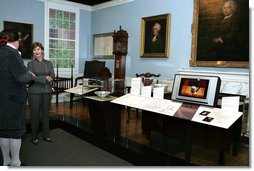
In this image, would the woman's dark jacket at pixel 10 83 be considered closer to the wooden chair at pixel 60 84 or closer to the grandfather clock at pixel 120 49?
the wooden chair at pixel 60 84

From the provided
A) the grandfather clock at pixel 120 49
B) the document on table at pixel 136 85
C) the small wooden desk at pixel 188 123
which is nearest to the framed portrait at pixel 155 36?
the grandfather clock at pixel 120 49

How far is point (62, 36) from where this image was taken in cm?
645

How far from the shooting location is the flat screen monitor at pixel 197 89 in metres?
2.22

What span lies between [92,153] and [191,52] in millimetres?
2752

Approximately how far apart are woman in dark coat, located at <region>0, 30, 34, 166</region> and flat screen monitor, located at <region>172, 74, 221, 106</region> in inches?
58.1

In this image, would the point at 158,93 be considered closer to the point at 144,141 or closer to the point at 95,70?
the point at 144,141

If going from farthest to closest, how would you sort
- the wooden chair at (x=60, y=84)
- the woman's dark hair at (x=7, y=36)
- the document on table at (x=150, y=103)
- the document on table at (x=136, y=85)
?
the wooden chair at (x=60, y=84), the document on table at (x=136, y=85), the document on table at (x=150, y=103), the woman's dark hair at (x=7, y=36)

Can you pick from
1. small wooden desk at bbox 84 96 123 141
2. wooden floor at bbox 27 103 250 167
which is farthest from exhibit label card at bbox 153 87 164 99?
small wooden desk at bbox 84 96 123 141

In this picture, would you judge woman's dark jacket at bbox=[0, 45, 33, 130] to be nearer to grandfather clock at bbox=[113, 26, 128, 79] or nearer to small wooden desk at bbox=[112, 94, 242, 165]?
small wooden desk at bbox=[112, 94, 242, 165]

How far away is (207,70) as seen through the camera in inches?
172

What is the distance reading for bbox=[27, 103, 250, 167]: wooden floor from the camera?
221cm

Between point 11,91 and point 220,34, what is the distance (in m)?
3.44

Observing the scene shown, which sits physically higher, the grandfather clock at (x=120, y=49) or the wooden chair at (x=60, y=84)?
the grandfather clock at (x=120, y=49)

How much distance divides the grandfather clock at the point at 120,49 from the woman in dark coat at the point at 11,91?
3.49 m
